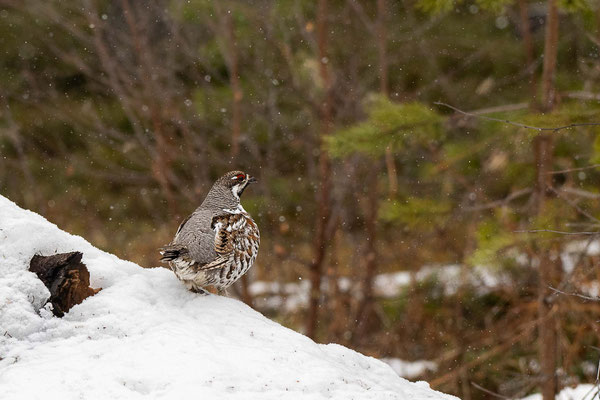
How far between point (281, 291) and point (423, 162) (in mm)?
4924

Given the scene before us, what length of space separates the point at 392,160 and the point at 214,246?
18.3ft

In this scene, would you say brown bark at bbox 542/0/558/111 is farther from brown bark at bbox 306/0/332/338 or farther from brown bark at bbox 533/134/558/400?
brown bark at bbox 306/0/332/338

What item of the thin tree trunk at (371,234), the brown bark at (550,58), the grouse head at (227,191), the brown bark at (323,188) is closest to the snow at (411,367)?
the thin tree trunk at (371,234)

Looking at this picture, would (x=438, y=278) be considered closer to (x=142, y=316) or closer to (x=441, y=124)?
(x=441, y=124)

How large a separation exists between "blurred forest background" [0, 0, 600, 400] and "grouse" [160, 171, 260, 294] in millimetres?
1276

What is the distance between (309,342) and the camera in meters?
3.77

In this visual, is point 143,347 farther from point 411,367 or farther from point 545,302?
point 411,367

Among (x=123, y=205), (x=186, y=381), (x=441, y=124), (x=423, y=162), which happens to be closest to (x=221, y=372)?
(x=186, y=381)

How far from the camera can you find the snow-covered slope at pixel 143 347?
3.08 m

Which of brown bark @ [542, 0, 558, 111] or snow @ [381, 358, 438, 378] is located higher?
brown bark @ [542, 0, 558, 111]

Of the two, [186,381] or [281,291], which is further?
[281,291]

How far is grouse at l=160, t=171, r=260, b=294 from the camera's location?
411 centimetres

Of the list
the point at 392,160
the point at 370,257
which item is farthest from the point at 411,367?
the point at 392,160

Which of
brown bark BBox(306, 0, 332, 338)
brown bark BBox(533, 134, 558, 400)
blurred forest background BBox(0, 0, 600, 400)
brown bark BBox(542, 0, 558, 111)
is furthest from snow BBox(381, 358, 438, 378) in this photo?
brown bark BBox(542, 0, 558, 111)
